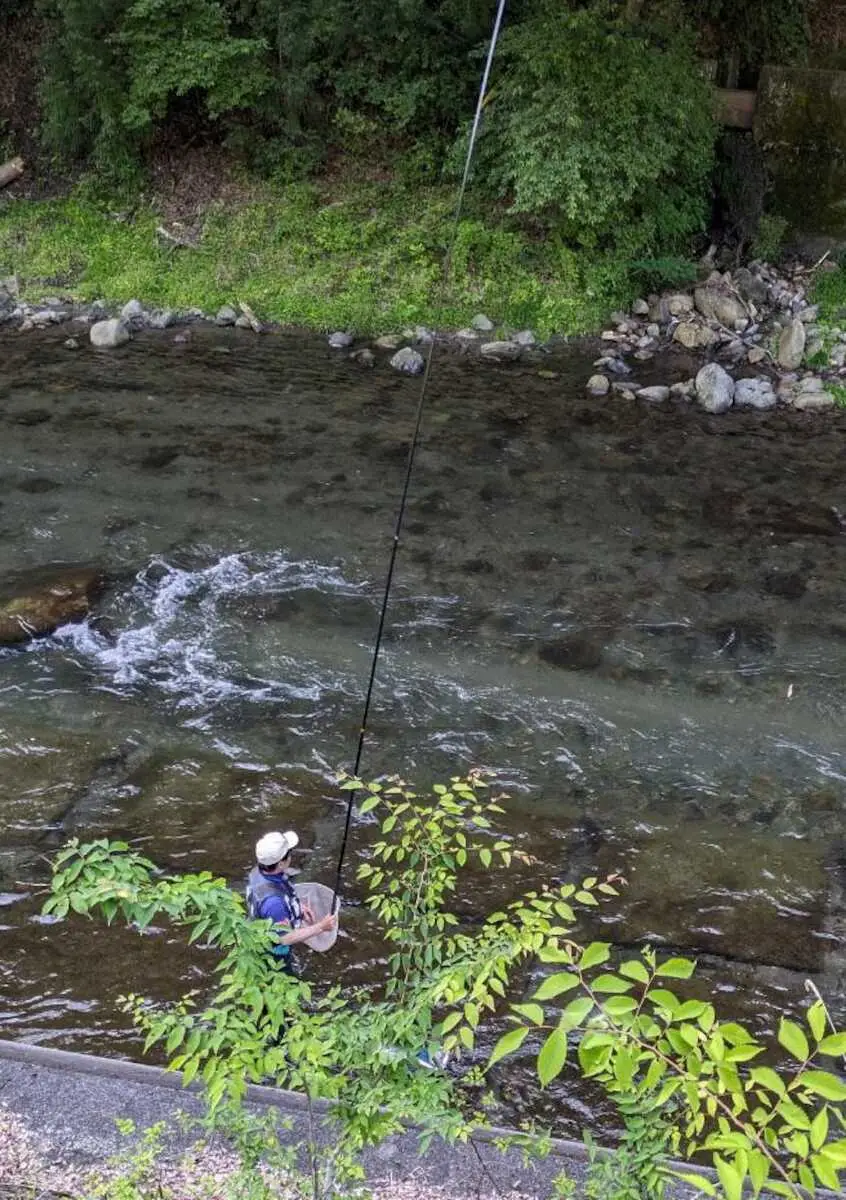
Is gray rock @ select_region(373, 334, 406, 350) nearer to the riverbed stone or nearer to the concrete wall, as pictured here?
the riverbed stone

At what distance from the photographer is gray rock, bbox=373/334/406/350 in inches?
511

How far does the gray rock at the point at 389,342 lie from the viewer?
42.6 ft

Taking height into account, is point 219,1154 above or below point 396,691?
above

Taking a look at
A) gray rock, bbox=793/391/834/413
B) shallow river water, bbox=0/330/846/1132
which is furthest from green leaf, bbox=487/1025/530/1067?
gray rock, bbox=793/391/834/413

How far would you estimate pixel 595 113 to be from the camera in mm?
12195

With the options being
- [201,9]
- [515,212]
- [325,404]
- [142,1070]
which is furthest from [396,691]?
[201,9]

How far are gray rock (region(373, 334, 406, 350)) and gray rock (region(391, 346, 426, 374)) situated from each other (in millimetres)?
347

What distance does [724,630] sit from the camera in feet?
26.5

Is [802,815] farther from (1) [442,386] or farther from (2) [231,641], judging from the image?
(1) [442,386]

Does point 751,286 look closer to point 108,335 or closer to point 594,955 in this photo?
point 108,335

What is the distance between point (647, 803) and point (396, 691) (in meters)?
1.91

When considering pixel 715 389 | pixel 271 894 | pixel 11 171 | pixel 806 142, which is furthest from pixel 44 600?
pixel 806 142

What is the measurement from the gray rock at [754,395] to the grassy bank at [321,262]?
227 cm

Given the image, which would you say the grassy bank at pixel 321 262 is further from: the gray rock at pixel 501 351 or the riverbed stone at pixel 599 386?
the riverbed stone at pixel 599 386
